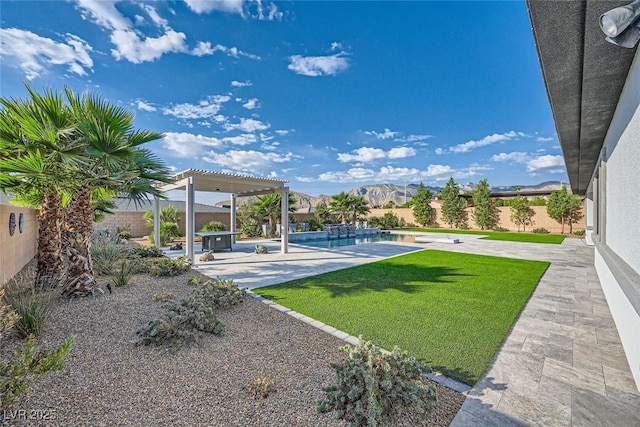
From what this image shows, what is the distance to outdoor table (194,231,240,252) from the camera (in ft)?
37.6

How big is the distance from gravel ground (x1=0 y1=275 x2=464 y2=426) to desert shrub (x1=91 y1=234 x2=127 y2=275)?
241cm

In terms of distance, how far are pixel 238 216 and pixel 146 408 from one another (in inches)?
716

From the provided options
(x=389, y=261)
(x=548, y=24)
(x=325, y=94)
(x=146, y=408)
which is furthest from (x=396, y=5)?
(x=146, y=408)

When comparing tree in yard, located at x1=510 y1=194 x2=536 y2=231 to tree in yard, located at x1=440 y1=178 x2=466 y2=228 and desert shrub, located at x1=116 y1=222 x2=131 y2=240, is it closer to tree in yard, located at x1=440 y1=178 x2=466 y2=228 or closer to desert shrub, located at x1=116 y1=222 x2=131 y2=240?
tree in yard, located at x1=440 y1=178 x2=466 y2=228

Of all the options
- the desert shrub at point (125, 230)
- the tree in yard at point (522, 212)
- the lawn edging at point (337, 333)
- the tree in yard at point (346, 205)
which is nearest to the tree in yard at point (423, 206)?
the tree in yard at point (522, 212)

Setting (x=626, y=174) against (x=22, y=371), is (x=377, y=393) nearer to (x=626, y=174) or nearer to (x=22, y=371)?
(x=22, y=371)

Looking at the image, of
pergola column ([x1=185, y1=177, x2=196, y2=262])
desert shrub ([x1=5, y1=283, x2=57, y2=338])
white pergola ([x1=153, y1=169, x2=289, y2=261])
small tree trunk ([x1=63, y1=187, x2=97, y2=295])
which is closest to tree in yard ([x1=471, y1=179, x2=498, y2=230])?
white pergola ([x1=153, y1=169, x2=289, y2=261])

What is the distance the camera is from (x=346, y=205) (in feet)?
82.3

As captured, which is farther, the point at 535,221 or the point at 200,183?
the point at 535,221

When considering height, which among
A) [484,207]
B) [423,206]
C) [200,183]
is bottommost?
[484,207]

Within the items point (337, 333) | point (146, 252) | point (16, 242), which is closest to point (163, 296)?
point (337, 333)

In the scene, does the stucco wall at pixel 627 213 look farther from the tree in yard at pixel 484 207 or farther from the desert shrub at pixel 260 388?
the tree in yard at pixel 484 207

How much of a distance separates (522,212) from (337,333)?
29.1 meters

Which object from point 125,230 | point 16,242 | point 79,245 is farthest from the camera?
point 125,230
